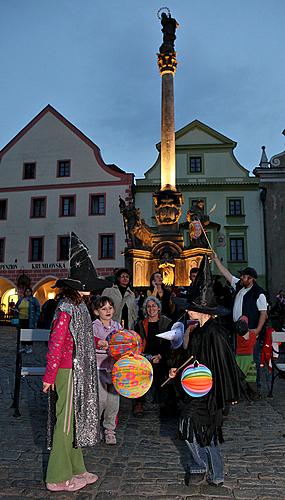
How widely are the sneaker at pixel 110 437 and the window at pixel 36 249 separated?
2565 cm

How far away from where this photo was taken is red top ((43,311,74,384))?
3.76 metres

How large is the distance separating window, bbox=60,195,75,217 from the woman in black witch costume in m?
27.2

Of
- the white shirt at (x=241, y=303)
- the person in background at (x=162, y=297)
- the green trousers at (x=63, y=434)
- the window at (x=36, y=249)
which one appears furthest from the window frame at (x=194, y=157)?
the green trousers at (x=63, y=434)

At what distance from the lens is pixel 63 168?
3136 cm

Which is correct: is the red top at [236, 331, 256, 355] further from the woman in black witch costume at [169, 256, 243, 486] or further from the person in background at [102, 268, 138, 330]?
the woman in black witch costume at [169, 256, 243, 486]

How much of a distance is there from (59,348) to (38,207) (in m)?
28.2

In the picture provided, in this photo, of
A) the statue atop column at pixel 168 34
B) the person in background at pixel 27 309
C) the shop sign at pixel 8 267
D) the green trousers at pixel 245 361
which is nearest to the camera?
the green trousers at pixel 245 361

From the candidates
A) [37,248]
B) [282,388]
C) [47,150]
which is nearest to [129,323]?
[282,388]

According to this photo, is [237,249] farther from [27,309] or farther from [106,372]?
[106,372]

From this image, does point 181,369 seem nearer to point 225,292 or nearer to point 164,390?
point 164,390

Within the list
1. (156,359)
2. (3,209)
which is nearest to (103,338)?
(156,359)

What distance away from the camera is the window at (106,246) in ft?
96.1

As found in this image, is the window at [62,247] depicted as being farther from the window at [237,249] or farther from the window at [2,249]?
the window at [237,249]

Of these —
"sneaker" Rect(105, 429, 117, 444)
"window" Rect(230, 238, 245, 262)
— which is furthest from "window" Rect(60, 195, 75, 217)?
"sneaker" Rect(105, 429, 117, 444)
